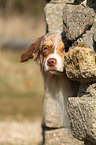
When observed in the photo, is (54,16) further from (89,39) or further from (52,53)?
(89,39)

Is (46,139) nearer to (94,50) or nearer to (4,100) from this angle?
(94,50)

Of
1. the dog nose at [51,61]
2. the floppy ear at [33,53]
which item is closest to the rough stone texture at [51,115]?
the floppy ear at [33,53]

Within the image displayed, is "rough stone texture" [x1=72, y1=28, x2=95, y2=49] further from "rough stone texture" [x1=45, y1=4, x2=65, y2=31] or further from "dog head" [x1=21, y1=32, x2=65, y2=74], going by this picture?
"rough stone texture" [x1=45, y1=4, x2=65, y2=31]

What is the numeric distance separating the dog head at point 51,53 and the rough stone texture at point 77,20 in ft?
0.97

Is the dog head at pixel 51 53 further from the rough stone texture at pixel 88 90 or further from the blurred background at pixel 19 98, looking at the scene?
the blurred background at pixel 19 98

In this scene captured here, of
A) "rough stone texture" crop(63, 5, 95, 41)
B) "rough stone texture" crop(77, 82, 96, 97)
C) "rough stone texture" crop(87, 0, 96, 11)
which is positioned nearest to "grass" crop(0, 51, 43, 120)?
"rough stone texture" crop(77, 82, 96, 97)

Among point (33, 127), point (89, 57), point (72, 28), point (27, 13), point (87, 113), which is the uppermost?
point (27, 13)

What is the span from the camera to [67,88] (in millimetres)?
3795

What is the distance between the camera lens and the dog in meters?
3.53

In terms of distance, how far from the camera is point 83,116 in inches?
119

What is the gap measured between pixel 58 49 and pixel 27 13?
833 inches

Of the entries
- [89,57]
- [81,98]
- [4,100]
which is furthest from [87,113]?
[4,100]

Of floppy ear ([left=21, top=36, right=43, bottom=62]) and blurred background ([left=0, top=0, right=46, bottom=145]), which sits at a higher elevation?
floppy ear ([left=21, top=36, right=43, bottom=62])

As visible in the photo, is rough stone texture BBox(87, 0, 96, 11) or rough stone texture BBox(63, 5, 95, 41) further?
rough stone texture BBox(87, 0, 96, 11)
